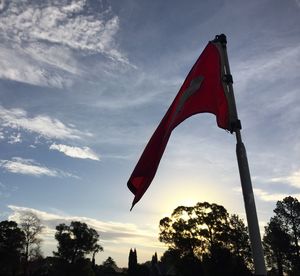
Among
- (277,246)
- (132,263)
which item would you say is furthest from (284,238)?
(132,263)

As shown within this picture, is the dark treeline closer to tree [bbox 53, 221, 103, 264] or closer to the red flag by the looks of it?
tree [bbox 53, 221, 103, 264]

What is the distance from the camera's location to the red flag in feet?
22.4

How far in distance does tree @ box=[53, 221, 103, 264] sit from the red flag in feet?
250

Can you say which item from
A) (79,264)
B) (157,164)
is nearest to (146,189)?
(157,164)

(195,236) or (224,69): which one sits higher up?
(195,236)

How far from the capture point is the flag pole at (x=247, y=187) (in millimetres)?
5055

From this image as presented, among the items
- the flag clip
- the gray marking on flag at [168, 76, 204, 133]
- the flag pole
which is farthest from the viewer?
the gray marking on flag at [168, 76, 204, 133]

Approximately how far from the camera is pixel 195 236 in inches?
2259

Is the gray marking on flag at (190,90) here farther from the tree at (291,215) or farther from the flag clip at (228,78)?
the tree at (291,215)

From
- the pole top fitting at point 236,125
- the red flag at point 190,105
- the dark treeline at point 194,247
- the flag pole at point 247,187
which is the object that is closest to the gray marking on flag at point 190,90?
the red flag at point 190,105

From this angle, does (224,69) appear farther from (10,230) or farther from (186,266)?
(10,230)

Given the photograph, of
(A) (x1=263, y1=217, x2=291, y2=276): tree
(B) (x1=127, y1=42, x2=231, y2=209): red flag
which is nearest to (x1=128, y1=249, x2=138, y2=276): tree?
(A) (x1=263, y1=217, x2=291, y2=276): tree

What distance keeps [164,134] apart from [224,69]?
1583 millimetres

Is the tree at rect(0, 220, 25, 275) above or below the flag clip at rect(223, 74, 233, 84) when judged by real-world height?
above
